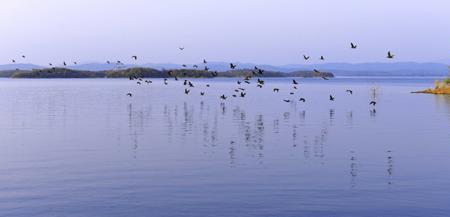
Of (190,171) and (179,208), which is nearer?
(179,208)

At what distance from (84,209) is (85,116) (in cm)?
5665

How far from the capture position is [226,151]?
154 feet

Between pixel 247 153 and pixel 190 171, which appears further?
pixel 247 153

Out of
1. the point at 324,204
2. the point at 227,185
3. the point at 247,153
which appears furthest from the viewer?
the point at 247,153

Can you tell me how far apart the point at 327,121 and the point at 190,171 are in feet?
137

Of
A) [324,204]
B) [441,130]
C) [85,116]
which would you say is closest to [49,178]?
[324,204]

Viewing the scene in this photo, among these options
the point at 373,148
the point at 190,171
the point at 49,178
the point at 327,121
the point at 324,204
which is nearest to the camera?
the point at 324,204

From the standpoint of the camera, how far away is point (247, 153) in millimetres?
45688

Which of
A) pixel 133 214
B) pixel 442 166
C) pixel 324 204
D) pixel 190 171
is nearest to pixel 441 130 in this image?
pixel 442 166

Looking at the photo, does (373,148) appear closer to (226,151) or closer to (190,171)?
(226,151)

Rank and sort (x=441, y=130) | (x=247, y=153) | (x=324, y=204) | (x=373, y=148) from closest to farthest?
1. (x=324, y=204)
2. (x=247, y=153)
3. (x=373, y=148)
4. (x=441, y=130)

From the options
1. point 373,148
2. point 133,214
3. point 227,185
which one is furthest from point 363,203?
point 373,148

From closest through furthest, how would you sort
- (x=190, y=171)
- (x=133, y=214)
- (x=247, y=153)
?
(x=133, y=214) → (x=190, y=171) → (x=247, y=153)

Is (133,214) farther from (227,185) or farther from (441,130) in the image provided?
(441,130)
